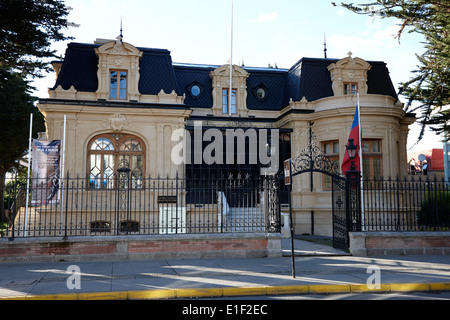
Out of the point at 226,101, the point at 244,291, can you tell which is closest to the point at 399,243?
the point at 244,291

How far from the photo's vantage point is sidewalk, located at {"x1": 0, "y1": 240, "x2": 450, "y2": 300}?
8.62 metres

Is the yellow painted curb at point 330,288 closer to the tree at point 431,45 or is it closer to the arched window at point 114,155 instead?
the tree at point 431,45

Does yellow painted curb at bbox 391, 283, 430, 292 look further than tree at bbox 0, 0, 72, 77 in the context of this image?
No

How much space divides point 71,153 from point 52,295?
43.1 feet

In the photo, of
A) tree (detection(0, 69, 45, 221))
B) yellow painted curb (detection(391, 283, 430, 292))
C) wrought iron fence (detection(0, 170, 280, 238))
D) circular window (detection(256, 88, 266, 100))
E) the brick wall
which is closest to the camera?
yellow painted curb (detection(391, 283, 430, 292))

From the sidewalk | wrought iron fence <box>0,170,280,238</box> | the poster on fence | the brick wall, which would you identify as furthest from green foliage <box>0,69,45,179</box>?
the sidewalk

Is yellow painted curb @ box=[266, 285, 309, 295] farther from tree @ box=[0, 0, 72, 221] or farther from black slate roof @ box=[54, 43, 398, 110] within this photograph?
black slate roof @ box=[54, 43, 398, 110]

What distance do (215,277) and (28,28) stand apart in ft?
43.5

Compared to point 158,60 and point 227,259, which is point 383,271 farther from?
point 158,60

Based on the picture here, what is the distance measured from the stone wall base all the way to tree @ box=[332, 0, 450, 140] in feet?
18.7

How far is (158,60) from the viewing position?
22797mm

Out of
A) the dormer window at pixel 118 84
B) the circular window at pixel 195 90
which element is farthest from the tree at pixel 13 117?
the circular window at pixel 195 90

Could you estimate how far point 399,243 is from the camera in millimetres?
13789

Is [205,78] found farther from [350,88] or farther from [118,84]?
[350,88]
